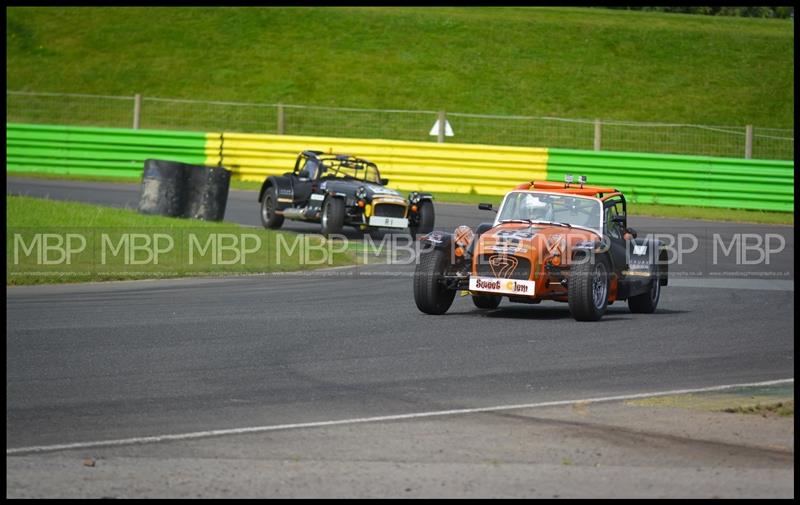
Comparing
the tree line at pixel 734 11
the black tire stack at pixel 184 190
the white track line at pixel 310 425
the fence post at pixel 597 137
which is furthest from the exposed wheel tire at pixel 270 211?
the tree line at pixel 734 11

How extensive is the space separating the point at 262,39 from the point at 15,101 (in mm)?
10692

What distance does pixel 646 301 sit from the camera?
14.3 meters

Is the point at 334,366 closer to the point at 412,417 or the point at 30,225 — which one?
the point at 412,417

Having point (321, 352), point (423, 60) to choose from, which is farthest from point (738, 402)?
point (423, 60)

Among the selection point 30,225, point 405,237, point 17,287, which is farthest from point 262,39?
point 17,287

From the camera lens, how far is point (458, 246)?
13.5 m

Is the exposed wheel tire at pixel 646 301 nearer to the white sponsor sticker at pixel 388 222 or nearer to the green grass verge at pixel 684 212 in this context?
the white sponsor sticker at pixel 388 222

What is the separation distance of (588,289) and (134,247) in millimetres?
7543

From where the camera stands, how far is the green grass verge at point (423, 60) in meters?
43.0

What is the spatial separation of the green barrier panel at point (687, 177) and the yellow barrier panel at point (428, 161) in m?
0.80

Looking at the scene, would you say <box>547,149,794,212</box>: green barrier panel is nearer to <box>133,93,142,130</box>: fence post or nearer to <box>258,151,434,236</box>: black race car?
<box>258,151,434,236</box>: black race car

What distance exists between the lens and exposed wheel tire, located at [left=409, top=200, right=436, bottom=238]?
2159cm

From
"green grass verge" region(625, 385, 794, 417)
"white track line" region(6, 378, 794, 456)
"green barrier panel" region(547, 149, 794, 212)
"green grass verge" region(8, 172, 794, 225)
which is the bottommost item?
"white track line" region(6, 378, 794, 456)

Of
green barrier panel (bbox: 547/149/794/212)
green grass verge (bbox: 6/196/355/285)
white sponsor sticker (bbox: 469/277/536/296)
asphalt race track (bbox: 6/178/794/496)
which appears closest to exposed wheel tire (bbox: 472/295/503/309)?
asphalt race track (bbox: 6/178/794/496)
